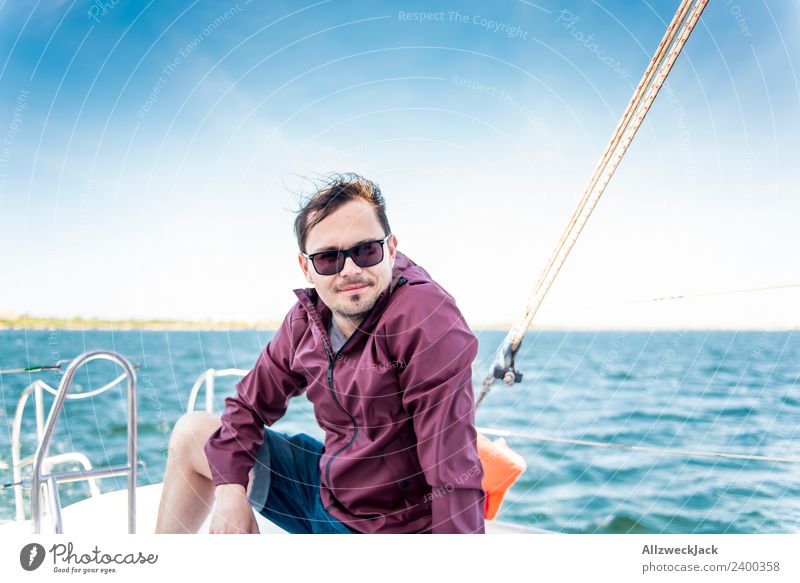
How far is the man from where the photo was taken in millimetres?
824

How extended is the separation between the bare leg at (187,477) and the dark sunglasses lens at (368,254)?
391 millimetres

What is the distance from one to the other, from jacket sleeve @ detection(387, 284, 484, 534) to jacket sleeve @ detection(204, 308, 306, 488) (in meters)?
0.25

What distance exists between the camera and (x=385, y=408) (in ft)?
2.93

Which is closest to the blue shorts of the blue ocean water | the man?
the man

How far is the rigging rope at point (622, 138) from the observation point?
3.51 ft

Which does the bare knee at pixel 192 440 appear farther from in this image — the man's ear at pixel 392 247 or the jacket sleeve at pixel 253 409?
the man's ear at pixel 392 247

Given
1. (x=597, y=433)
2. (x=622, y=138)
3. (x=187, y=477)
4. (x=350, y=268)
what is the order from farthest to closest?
(x=597, y=433) → (x=622, y=138) → (x=187, y=477) → (x=350, y=268)

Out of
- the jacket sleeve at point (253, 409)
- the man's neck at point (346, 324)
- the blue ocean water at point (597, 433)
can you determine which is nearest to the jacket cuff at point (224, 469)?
the jacket sleeve at point (253, 409)

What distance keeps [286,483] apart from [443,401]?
1.32 feet

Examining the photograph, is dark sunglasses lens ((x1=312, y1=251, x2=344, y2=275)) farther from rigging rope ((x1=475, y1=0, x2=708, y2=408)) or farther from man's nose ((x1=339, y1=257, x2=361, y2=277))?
A: rigging rope ((x1=475, y1=0, x2=708, y2=408))

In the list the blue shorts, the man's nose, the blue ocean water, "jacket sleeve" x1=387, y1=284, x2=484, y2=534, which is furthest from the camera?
the blue ocean water

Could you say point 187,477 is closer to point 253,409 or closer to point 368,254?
point 253,409

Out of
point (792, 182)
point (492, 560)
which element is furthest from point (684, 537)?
point (792, 182)

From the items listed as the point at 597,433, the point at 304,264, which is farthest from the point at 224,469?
the point at 597,433
